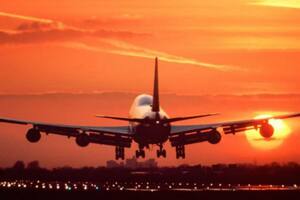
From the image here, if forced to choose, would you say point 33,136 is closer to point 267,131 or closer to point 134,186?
point 134,186

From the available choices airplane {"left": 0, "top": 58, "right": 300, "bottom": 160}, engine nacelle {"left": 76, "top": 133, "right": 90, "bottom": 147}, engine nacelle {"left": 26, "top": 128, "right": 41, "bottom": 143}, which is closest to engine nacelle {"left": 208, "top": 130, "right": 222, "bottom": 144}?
airplane {"left": 0, "top": 58, "right": 300, "bottom": 160}

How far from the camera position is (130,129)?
451ft

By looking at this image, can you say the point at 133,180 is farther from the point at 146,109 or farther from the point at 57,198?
the point at 57,198

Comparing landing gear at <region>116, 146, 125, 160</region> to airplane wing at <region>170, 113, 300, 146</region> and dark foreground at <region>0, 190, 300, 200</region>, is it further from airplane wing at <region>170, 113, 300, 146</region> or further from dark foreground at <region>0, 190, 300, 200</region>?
dark foreground at <region>0, 190, 300, 200</region>

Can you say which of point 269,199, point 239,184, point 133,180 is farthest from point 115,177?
point 269,199

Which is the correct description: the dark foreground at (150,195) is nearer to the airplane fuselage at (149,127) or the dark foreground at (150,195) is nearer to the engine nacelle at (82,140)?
the airplane fuselage at (149,127)

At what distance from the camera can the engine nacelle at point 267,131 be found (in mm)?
132312

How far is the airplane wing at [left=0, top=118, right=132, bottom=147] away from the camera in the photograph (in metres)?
132

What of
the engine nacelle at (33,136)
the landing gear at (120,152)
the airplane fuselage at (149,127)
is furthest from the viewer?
the landing gear at (120,152)

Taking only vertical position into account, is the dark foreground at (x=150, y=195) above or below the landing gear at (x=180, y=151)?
below

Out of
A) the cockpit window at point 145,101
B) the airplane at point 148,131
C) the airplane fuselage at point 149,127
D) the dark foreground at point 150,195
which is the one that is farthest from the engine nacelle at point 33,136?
the dark foreground at point 150,195

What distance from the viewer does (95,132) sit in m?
135

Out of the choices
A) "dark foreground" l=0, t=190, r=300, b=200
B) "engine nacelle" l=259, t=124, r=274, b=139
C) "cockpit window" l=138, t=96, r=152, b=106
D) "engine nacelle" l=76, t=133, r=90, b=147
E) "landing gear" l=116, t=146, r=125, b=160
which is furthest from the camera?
"cockpit window" l=138, t=96, r=152, b=106

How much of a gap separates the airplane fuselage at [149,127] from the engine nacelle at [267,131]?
1169 centimetres
